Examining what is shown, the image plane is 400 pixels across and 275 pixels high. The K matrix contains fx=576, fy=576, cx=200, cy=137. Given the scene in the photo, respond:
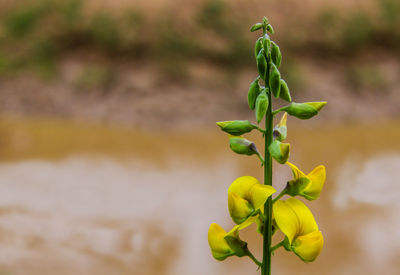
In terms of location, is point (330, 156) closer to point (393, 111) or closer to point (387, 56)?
point (393, 111)

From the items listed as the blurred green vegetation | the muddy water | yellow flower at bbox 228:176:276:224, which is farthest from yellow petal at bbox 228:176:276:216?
the blurred green vegetation

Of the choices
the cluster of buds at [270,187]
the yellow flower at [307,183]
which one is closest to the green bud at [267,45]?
the cluster of buds at [270,187]

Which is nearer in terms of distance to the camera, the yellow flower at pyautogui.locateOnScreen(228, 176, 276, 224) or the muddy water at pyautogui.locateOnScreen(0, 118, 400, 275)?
the yellow flower at pyautogui.locateOnScreen(228, 176, 276, 224)

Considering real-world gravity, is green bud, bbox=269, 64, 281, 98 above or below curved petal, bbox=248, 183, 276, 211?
above

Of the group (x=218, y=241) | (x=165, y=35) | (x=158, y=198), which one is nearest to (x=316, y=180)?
(x=218, y=241)

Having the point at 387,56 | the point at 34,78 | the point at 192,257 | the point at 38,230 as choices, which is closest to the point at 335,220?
the point at 192,257

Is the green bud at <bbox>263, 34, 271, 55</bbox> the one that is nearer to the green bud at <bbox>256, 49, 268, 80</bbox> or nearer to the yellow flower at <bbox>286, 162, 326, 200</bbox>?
the green bud at <bbox>256, 49, 268, 80</bbox>

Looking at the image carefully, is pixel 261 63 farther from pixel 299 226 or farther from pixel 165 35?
pixel 165 35

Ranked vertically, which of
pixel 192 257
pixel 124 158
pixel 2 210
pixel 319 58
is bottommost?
pixel 192 257
